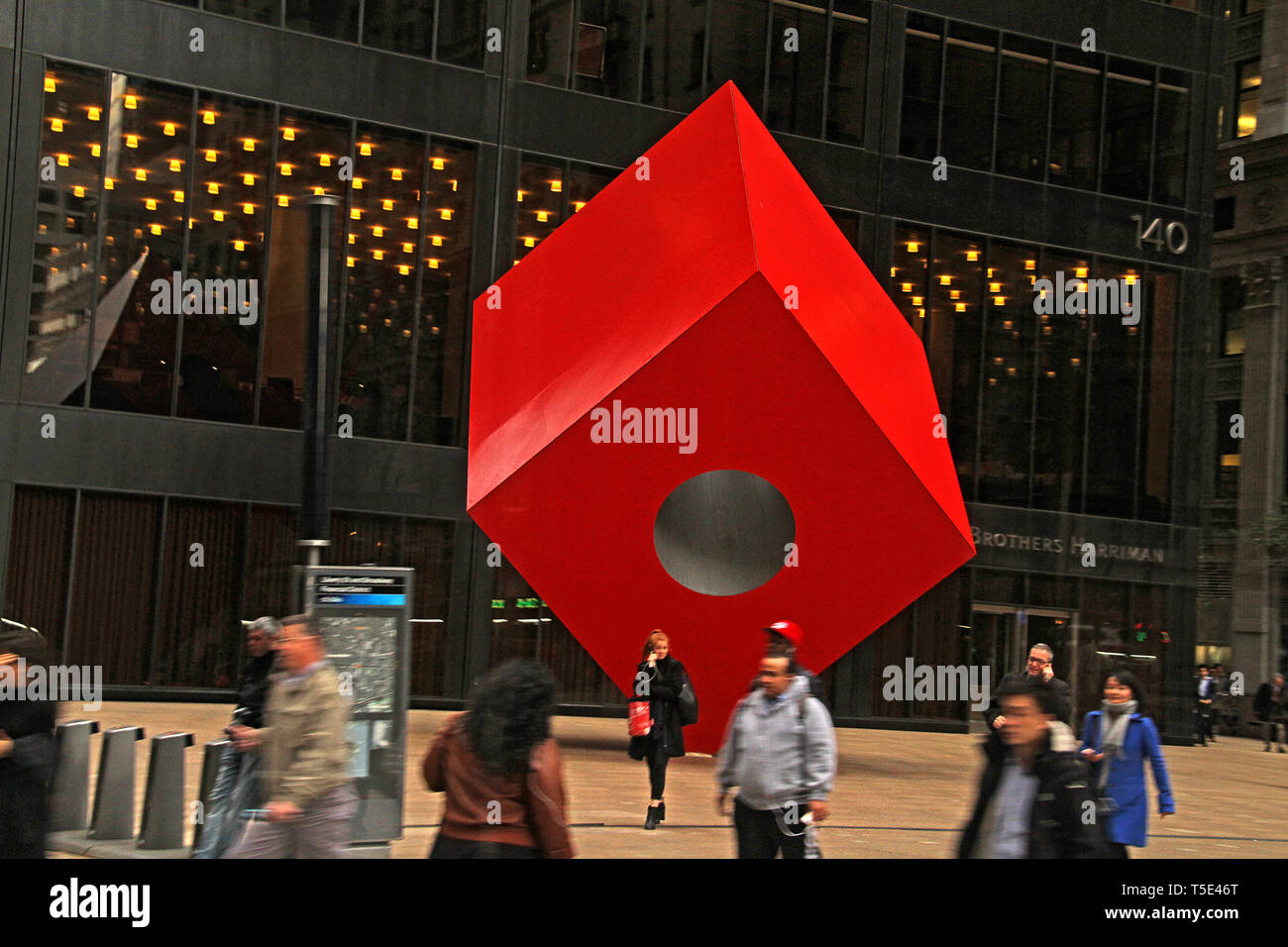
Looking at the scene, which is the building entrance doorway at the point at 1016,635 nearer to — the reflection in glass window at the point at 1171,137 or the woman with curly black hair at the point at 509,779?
the reflection in glass window at the point at 1171,137

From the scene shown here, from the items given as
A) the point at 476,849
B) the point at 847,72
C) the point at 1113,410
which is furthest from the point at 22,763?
the point at 1113,410

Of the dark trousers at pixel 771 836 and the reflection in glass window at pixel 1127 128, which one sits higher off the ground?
the reflection in glass window at pixel 1127 128

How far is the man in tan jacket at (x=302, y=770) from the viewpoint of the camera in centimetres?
577

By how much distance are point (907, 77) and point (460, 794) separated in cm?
2343

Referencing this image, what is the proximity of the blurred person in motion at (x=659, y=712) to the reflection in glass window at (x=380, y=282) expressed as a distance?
11.8 m

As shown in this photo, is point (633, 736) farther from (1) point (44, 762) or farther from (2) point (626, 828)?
(1) point (44, 762)

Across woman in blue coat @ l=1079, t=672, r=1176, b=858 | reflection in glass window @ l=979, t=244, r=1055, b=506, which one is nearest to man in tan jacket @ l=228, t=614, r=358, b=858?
woman in blue coat @ l=1079, t=672, r=1176, b=858

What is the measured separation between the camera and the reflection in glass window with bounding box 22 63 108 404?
819 inches

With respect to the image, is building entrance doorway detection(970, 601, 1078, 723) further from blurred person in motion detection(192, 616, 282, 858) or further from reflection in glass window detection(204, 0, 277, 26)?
blurred person in motion detection(192, 616, 282, 858)

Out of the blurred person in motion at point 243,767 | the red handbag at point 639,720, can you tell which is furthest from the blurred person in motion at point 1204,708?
the blurred person in motion at point 243,767

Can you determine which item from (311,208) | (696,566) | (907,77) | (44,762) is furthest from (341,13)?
(44,762)

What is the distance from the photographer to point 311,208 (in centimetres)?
907
